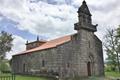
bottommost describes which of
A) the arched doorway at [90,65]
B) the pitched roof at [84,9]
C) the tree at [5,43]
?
the arched doorway at [90,65]

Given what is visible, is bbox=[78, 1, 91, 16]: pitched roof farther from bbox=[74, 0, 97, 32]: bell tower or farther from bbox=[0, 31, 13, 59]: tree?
bbox=[0, 31, 13, 59]: tree

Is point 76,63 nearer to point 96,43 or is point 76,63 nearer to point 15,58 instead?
point 96,43


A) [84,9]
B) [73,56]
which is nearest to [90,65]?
[73,56]

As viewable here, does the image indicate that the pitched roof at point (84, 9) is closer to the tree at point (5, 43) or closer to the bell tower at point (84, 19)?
the bell tower at point (84, 19)

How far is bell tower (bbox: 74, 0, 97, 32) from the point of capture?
35447 millimetres

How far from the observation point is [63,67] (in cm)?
3122

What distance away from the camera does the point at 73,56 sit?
33125 millimetres

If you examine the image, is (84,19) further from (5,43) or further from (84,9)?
(5,43)

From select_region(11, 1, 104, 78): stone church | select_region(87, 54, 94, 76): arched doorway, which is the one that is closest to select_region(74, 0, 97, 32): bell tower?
select_region(11, 1, 104, 78): stone church

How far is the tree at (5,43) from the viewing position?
195 feet

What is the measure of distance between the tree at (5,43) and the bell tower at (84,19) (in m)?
31.8

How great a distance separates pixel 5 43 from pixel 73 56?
33.6 metres

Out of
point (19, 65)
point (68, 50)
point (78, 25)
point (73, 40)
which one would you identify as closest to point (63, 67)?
point (68, 50)

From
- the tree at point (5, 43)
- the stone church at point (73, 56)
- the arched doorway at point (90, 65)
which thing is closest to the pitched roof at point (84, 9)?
the stone church at point (73, 56)
